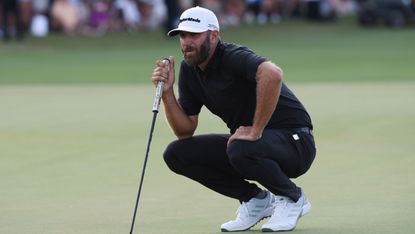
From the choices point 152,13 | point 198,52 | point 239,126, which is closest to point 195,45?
point 198,52

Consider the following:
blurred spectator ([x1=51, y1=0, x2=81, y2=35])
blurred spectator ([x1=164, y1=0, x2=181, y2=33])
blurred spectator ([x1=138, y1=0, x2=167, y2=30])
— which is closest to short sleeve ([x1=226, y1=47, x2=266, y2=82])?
blurred spectator ([x1=164, y1=0, x2=181, y2=33])

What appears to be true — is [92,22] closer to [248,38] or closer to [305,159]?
[248,38]

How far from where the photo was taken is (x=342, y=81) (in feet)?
70.6

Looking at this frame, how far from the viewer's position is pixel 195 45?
296 inches

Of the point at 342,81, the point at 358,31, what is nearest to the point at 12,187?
the point at 342,81

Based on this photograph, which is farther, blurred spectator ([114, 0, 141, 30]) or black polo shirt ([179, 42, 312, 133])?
blurred spectator ([114, 0, 141, 30])

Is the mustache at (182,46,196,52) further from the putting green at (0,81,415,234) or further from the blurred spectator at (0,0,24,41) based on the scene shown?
the blurred spectator at (0,0,24,41)

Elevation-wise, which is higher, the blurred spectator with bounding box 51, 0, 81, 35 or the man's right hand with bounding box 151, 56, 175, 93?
the man's right hand with bounding box 151, 56, 175, 93

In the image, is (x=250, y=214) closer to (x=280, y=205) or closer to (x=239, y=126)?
(x=280, y=205)

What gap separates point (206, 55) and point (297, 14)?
36.2 meters

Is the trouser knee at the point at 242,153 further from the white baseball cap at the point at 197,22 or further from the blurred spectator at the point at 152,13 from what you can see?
the blurred spectator at the point at 152,13

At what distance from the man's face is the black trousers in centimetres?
61

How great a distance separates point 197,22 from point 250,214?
1411mm

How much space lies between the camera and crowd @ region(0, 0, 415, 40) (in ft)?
114
